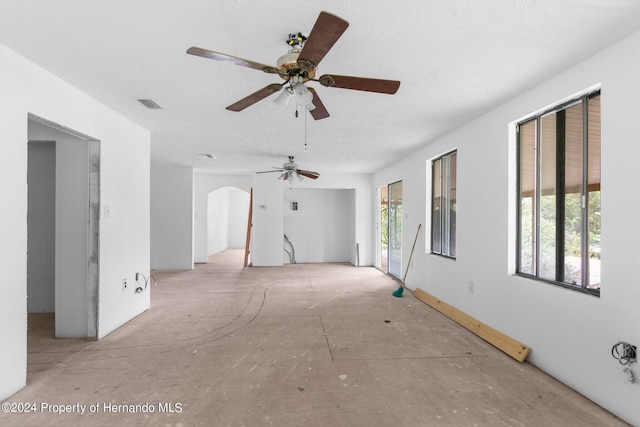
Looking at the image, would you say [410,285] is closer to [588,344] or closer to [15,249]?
[588,344]

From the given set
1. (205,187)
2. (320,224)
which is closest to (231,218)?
(205,187)

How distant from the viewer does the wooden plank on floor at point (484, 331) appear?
115 inches

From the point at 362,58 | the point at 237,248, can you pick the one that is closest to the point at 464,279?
the point at 362,58

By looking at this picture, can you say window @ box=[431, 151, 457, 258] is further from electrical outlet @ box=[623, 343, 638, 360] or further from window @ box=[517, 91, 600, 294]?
electrical outlet @ box=[623, 343, 638, 360]

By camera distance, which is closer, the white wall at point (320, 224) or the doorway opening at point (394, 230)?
the doorway opening at point (394, 230)

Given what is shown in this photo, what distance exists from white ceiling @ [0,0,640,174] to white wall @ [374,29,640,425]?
0.69ft

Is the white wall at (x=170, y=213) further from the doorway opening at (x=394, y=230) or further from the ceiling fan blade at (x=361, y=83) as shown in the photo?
the ceiling fan blade at (x=361, y=83)

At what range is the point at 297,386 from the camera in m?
2.48

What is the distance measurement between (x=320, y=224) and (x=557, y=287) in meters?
7.04

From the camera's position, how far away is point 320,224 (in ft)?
30.7

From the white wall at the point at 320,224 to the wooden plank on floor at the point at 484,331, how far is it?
15.3ft

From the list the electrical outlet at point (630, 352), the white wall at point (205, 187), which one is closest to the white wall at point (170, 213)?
the white wall at point (205, 187)

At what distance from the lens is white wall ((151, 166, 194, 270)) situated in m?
7.61

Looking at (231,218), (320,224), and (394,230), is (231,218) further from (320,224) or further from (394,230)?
(394,230)
